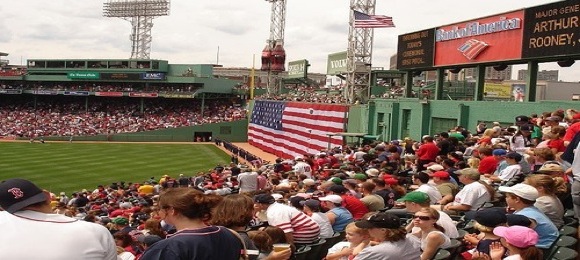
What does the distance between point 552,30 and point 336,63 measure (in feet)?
79.5

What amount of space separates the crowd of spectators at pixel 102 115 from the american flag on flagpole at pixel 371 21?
1231 inches

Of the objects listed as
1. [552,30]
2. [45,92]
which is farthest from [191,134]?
[552,30]

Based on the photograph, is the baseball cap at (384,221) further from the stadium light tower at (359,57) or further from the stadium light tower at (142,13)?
the stadium light tower at (142,13)

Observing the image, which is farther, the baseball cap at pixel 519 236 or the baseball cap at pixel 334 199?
the baseball cap at pixel 334 199

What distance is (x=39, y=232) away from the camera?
3.20 metres

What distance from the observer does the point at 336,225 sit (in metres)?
7.95

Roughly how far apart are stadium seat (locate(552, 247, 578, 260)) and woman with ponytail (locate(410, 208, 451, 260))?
1015 mm

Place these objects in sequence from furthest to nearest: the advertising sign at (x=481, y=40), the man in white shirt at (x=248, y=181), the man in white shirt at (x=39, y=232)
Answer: the advertising sign at (x=481, y=40) < the man in white shirt at (x=248, y=181) < the man in white shirt at (x=39, y=232)

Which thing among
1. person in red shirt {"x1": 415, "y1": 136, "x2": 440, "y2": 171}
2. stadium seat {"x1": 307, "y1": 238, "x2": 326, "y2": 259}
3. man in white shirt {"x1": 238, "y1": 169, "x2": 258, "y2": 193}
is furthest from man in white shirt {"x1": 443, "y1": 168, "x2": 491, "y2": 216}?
man in white shirt {"x1": 238, "y1": 169, "x2": 258, "y2": 193}

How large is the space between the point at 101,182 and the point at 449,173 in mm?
25022

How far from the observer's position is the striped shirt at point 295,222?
6.90 meters

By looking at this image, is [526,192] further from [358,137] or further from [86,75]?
Result: [86,75]

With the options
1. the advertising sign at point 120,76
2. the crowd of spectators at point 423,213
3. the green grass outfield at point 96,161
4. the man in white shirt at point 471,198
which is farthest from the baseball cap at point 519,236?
the advertising sign at point 120,76

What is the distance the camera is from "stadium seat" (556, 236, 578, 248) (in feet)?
19.0
